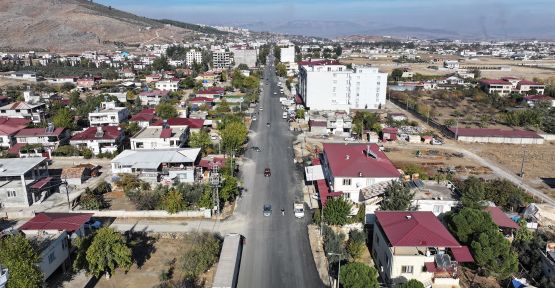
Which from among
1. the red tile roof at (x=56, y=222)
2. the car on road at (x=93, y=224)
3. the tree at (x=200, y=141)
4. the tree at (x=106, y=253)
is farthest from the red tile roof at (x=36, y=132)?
the tree at (x=106, y=253)

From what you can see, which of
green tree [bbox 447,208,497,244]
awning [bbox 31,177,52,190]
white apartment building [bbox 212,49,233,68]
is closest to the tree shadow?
awning [bbox 31,177,52,190]

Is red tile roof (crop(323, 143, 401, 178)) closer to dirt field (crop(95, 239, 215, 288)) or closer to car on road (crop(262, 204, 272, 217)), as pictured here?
car on road (crop(262, 204, 272, 217))

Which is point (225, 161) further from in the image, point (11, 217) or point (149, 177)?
point (11, 217)

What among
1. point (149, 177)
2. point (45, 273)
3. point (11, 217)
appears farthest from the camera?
point (149, 177)

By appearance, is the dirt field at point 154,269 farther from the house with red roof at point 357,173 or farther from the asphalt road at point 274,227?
the house with red roof at point 357,173

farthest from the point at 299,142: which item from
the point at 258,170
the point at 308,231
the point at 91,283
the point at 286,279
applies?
the point at 91,283

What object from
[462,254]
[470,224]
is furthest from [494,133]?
[462,254]
